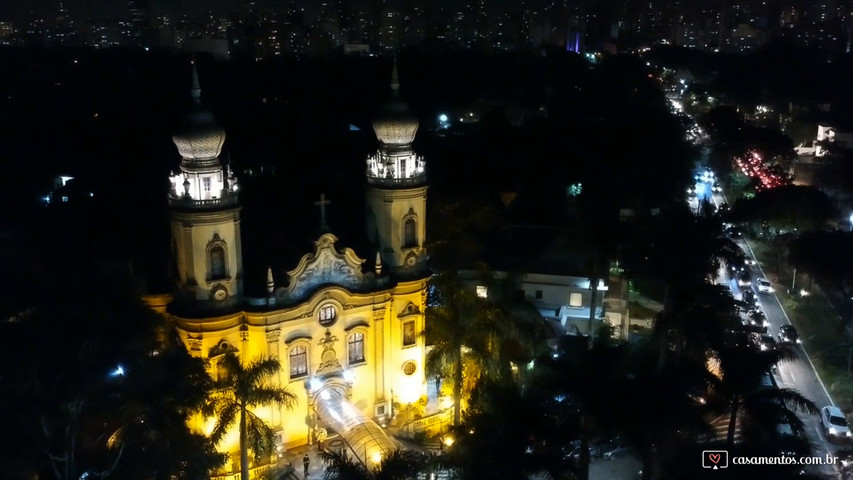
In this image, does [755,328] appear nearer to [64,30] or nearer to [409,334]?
[409,334]

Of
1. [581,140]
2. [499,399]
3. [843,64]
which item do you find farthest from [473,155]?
[843,64]

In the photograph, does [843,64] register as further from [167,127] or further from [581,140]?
[167,127]

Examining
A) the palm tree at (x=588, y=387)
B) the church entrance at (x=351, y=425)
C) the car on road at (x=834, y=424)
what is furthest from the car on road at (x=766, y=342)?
the church entrance at (x=351, y=425)

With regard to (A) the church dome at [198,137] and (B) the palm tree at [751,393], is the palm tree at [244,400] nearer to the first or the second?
(A) the church dome at [198,137]

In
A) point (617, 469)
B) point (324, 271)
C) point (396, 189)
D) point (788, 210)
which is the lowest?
point (617, 469)

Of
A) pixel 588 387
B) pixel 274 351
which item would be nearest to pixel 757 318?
pixel 588 387

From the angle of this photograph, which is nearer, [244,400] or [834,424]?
[244,400]
